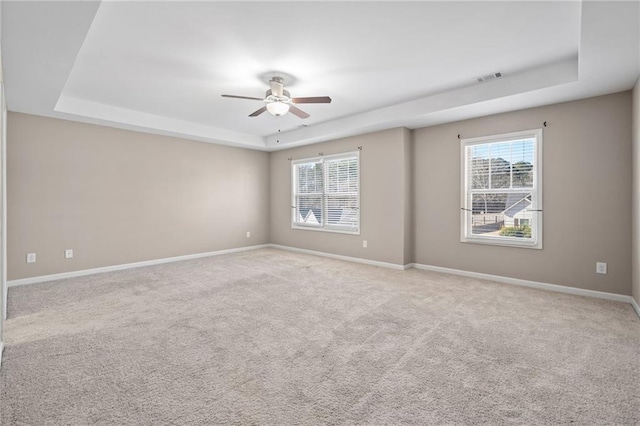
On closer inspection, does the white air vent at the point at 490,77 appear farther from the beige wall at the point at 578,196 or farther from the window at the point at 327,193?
the window at the point at 327,193

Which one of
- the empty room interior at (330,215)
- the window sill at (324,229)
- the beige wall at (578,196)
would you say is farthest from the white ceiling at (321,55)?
the window sill at (324,229)

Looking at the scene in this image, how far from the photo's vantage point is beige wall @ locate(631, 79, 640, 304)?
310 cm

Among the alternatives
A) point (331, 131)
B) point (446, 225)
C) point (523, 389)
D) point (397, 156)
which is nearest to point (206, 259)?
point (331, 131)

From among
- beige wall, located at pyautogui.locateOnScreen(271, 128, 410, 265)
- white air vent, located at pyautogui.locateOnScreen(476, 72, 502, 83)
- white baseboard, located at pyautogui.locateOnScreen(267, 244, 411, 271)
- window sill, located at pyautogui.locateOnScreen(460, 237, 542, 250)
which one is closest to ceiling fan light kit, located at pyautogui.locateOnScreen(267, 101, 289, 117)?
beige wall, located at pyautogui.locateOnScreen(271, 128, 410, 265)

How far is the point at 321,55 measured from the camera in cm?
305

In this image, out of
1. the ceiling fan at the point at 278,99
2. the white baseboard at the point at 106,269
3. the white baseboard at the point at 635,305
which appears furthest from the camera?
the white baseboard at the point at 106,269

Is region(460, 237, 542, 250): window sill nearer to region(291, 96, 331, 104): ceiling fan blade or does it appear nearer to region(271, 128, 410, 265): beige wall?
region(271, 128, 410, 265): beige wall

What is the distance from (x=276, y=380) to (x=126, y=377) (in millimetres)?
994

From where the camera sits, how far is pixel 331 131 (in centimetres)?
559

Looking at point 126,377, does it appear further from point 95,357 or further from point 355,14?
point 355,14

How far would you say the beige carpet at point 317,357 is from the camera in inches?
66.8

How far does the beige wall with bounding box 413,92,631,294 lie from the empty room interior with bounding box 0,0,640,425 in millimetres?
24

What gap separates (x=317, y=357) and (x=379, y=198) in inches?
141

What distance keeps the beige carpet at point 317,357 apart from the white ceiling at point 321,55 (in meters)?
2.41
